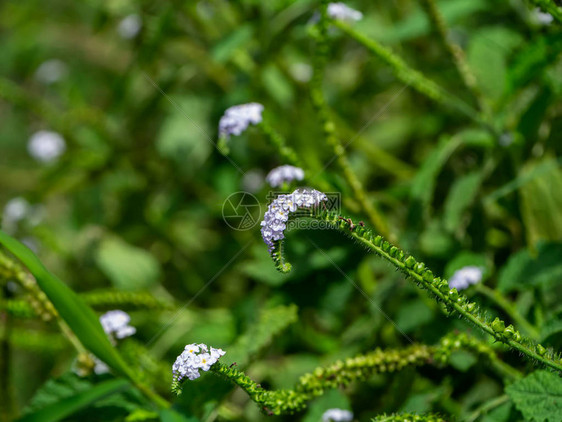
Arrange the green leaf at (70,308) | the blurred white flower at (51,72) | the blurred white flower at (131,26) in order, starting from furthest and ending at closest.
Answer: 1. the blurred white flower at (51,72)
2. the blurred white flower at (131,26)
3. the green leaf at (70,308)


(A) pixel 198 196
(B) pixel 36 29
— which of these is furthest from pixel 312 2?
(B) pixel 36 29

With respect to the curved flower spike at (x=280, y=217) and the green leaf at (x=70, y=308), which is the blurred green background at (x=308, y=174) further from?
the curved flower spike at (x=280, y=217)

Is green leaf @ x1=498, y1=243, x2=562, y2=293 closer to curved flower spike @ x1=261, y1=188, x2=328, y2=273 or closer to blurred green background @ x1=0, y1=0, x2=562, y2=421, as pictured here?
blurred green background @ x1=0, y1=0, x2=562, y2=421

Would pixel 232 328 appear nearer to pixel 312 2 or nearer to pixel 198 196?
pixel 198 196

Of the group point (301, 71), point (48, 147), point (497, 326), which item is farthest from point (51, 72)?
point (497, 326)

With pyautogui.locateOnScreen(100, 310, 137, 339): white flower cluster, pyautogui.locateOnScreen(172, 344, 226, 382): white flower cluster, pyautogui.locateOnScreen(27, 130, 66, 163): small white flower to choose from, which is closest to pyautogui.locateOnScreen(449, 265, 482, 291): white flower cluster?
pyautogui.locateOnScreen(172, 344, 226, 382): white flower cluster

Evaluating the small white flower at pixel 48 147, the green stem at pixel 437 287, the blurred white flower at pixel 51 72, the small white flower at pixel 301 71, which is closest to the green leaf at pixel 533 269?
the green stem at pixel 437 287
